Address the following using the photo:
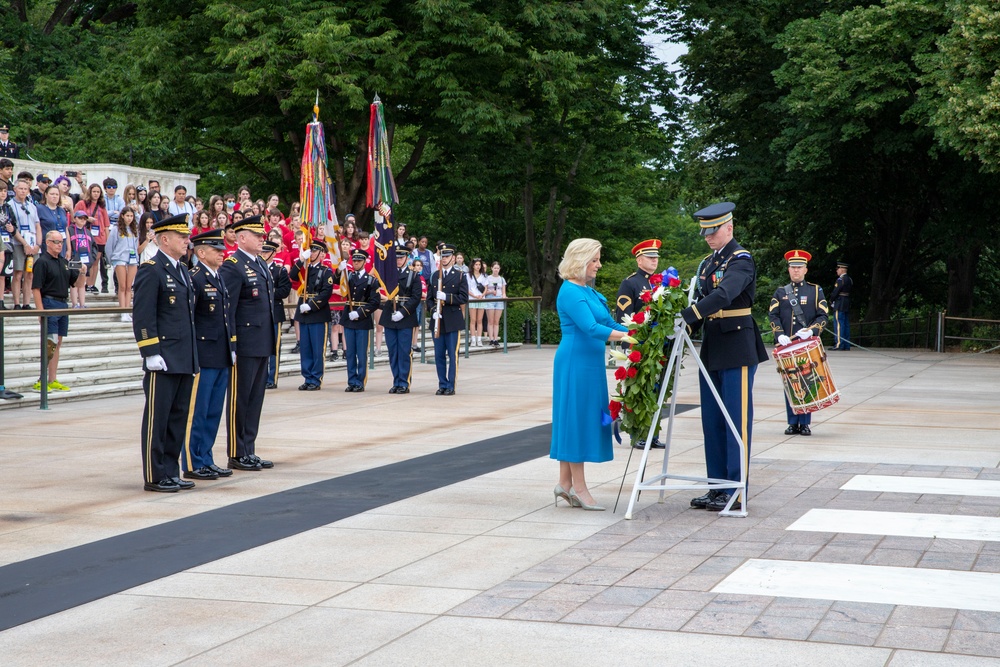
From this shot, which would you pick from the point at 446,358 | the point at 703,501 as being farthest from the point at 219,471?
the point at 446,358

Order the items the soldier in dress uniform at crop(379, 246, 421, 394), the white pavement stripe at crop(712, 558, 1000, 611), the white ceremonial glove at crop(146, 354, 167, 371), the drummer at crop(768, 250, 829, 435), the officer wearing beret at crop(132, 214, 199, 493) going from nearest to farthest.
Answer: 1. the white pavement stripe at crop(712, 558, 1000, 611)
2. the white ceremonial glove at crop(146, 354, 167, 371)
3. the officer wearing beret at crop(132, 214, 199, 493)
4. the drummer at crop(768, 250, 829, 435)
5. the soldier in dress uniform at crop(379, 246, 421, 394)

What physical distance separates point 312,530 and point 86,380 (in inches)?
384

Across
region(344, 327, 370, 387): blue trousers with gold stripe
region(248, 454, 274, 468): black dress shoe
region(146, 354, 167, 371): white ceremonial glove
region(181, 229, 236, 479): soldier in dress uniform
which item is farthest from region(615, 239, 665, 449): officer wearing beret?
region(344, 327, 370, 387): blue trousers with gold stripe

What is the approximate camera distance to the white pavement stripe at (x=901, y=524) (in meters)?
7.38

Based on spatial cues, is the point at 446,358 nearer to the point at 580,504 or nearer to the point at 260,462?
the point at 260,462

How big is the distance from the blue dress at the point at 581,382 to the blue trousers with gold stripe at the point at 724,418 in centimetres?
74

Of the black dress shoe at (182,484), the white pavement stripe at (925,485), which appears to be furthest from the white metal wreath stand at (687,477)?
the black dress shoe at (182,484)

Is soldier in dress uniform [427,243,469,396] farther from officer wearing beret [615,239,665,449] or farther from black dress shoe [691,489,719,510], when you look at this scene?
black dress shoe [691,489,719,510]

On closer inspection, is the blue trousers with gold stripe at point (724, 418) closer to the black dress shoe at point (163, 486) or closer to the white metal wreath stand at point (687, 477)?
the white metal wreath stand at point (687, 477)

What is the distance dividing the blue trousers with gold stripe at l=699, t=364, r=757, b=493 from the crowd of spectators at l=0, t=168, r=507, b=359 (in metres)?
9.00

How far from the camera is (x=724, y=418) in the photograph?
8.37m

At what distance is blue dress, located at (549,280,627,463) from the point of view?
26.4 feet

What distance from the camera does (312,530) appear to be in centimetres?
757

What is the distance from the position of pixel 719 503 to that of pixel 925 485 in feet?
6.54
